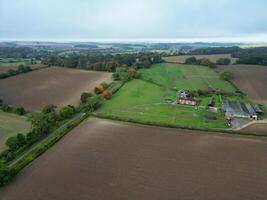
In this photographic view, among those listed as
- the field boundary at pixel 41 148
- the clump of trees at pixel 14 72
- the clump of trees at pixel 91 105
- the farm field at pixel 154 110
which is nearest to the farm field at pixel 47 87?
the clump of trees at pixel 14 72

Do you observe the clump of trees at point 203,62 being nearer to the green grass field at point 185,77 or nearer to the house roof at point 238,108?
the green grass field at point 185,77

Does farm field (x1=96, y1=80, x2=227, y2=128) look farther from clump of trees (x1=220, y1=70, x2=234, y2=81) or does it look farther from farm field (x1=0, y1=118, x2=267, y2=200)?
clump of trees (x1=220, y1=70, x2=234, y2=81)

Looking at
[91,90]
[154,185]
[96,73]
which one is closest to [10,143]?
[154,185]

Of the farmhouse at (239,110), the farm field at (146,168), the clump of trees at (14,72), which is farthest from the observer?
the clump of trees at (14,72)

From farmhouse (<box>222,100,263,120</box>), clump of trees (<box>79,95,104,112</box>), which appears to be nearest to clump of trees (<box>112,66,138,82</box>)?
clump of trees (<box>79,95,104,112</box>)

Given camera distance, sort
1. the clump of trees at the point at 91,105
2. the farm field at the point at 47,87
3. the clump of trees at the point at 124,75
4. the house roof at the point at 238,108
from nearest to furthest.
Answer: the house roof at the point at 238,108 → the clump of trees at the point at 91,105 → the farm field at the point at 47,87 → the clump of trees at the point at 124,75

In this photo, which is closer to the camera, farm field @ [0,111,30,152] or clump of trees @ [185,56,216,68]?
farm field @ [0,111,30,152]

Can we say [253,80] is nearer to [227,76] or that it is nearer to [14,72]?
[227,76]

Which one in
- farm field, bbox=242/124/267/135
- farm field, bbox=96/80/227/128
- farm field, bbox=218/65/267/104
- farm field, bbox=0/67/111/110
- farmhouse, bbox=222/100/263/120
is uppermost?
A: farm field, bbox=218/65/267/104
